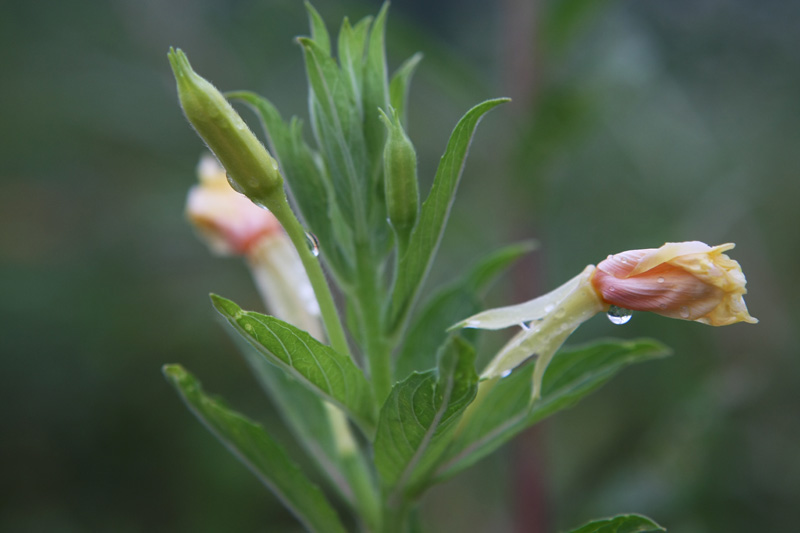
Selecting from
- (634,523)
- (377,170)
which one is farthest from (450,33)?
(634,523)

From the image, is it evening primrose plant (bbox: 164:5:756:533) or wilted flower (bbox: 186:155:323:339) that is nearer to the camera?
evening primrose plant (bbox: 164:5:756:533)

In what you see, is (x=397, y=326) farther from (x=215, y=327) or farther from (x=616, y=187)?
(x=616, y=187)

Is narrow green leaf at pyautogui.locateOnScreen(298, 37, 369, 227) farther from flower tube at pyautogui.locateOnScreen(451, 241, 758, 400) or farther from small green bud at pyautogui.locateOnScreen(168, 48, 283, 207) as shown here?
flower tube at pyautogui.locateOnScreen(451, 241, 758, 400)

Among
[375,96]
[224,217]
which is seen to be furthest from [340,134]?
[224,217]

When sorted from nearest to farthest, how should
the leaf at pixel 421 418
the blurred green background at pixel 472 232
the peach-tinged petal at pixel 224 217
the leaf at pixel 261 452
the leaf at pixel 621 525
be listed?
the leaf at pixel 421 418
the leaf at pixel 621 525
the leaf at pixel 261 452
the peach-tinged petal at pixel 224 217
the blurred green background at pixel 472 232

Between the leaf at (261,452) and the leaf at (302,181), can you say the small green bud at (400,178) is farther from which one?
the leaf at (261,452)

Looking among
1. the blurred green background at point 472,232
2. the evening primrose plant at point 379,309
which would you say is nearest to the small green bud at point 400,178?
the evening primrose plant at point 379,309

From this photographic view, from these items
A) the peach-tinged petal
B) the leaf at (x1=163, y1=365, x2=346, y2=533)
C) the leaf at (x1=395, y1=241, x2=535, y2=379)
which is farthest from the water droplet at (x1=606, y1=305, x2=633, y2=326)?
the peach-tinged petal
